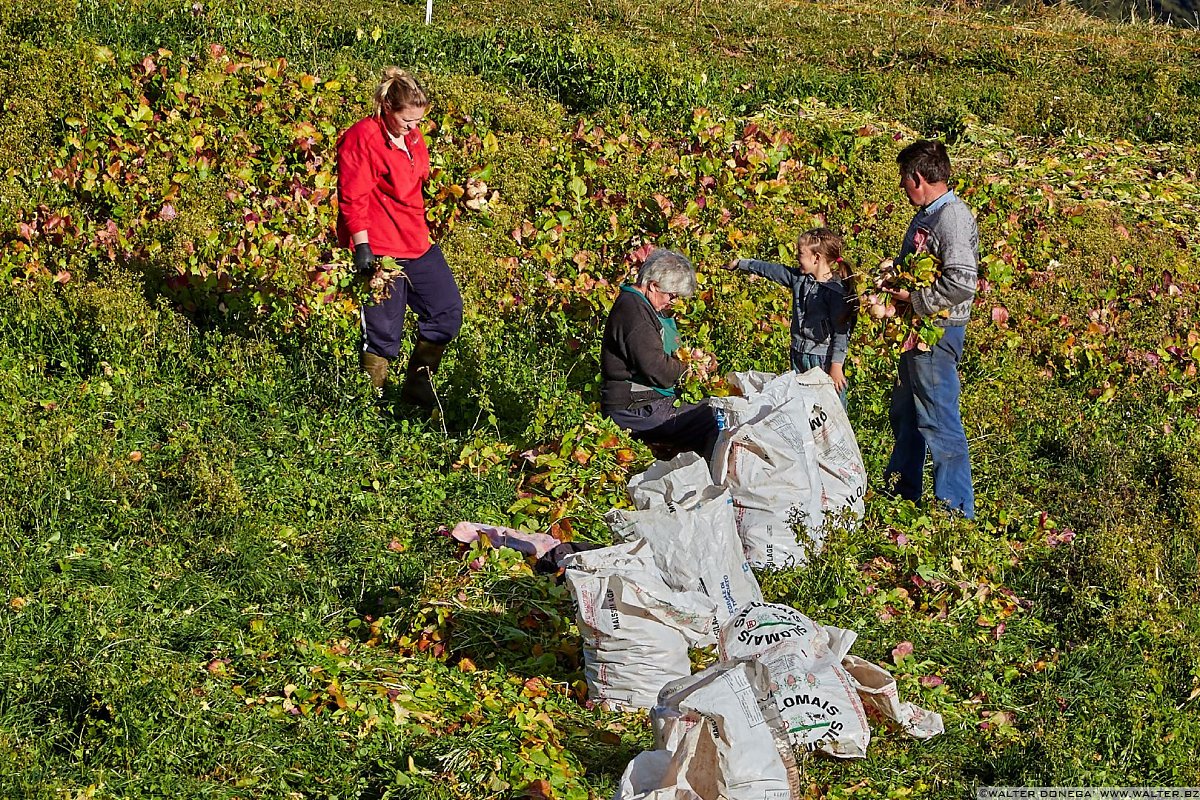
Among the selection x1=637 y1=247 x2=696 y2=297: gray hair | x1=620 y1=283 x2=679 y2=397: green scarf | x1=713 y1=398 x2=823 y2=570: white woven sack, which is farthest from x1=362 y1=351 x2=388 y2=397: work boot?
x1=713 y1=398 x2=823 y2=570: white woven sack

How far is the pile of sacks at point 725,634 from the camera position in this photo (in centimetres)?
341

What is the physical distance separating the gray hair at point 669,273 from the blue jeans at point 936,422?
106 cm

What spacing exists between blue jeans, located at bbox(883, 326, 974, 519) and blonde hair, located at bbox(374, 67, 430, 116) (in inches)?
93.0

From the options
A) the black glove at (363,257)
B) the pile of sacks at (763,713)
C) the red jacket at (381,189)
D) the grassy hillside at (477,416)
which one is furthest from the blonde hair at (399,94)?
the pile of sacks at (763,713)

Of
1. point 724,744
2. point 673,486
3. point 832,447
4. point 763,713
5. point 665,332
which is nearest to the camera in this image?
point 724,744

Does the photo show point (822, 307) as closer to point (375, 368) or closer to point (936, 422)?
point (936, 422)

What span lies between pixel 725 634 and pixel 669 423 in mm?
1572

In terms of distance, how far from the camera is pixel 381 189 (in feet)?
18.4

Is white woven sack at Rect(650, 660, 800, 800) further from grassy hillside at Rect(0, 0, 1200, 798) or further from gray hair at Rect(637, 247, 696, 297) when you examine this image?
gray hair at Rect(637, 247, 696, 297)

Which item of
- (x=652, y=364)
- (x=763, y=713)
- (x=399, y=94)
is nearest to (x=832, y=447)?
(x=652, y=364)

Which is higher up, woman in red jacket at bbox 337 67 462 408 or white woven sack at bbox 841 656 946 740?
woman in red jacket at bbox 337 67 462 408

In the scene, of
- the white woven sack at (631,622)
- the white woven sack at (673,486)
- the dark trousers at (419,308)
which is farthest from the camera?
the dark trousers at (419,308)

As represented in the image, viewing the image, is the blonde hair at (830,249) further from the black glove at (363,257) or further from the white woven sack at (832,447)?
the black glove at (363,257)

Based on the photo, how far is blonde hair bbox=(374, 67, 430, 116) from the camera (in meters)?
5.32
